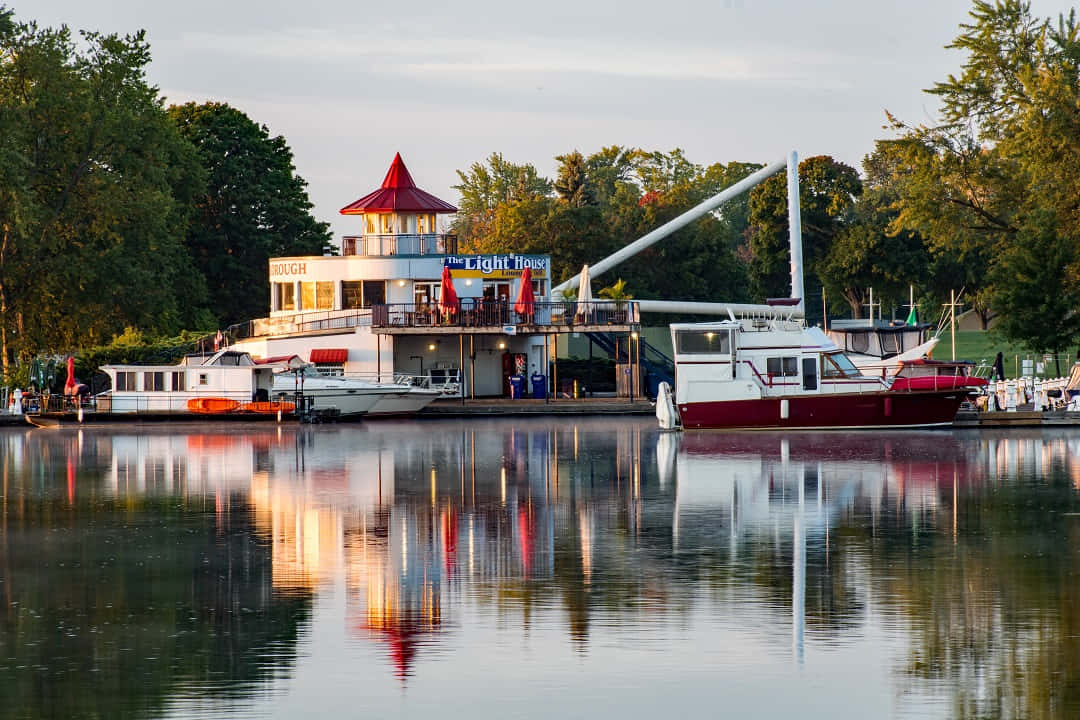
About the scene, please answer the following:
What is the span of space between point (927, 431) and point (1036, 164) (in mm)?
19489

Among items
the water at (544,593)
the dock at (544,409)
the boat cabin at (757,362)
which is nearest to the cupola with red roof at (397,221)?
the dock at (544,409)

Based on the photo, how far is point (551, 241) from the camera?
295 ft

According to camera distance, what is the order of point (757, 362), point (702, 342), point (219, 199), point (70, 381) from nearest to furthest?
point (757, 362)
point (702, 342)
point (70, 381)
point (219, 199)

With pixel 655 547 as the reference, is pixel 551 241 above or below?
above

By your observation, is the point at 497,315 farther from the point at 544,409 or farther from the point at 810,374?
the point at 810,374

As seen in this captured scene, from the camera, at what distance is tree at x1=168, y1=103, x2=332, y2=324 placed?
86.7 m

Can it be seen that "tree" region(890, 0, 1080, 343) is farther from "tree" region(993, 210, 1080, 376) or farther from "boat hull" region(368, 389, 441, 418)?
"boat hull" region(368, 389, 441, 418)

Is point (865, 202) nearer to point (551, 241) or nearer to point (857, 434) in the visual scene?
point (551, 241)

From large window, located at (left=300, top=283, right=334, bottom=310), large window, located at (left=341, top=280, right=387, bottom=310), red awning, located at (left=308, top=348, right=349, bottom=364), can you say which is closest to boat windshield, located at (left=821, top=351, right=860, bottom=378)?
red awning, located at (left=308, top=348, right=349, bottom=364)

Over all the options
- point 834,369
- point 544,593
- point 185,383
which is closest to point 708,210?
point 185,383

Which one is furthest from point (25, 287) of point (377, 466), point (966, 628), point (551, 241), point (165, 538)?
point (966, 628)

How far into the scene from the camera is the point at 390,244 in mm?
65875

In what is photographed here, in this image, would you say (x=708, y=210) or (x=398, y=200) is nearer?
(x=398, y=200)

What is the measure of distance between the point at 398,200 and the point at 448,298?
8.00 metres
